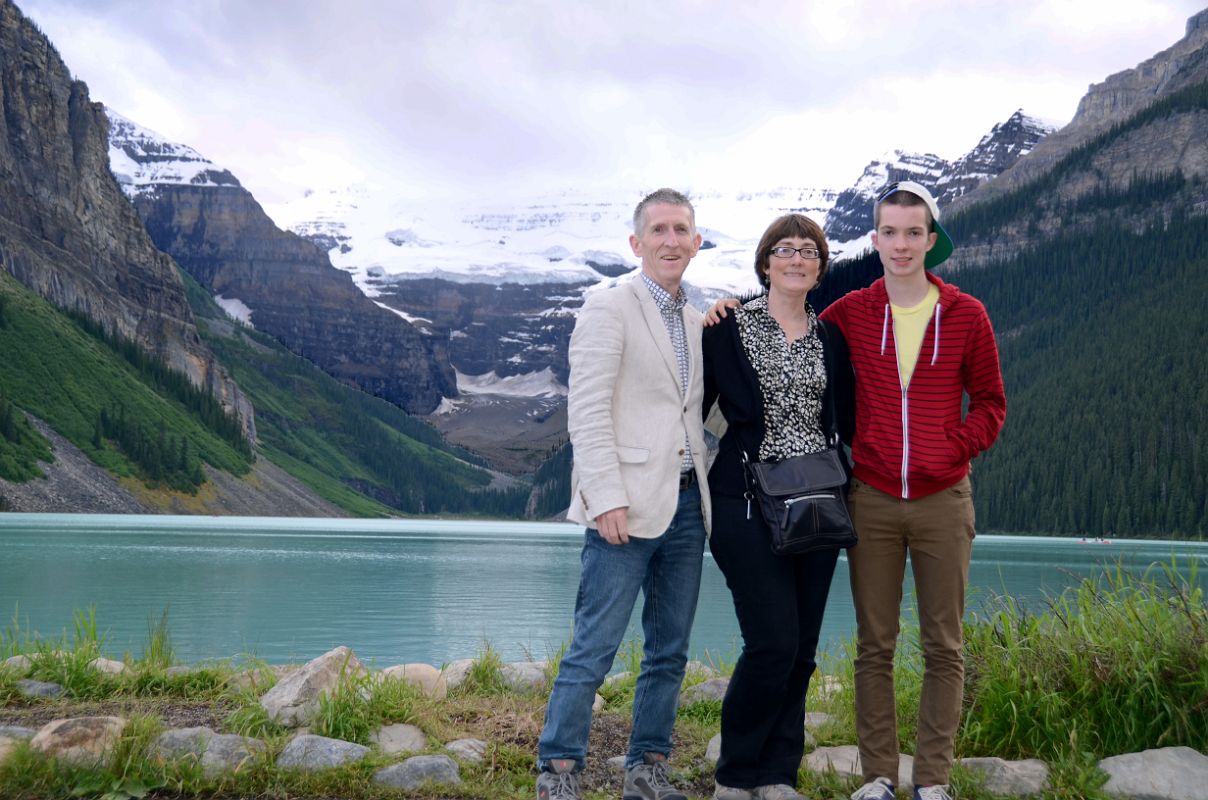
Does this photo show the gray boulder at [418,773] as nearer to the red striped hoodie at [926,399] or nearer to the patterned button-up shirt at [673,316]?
the patterned button-up shirt at [673,316]

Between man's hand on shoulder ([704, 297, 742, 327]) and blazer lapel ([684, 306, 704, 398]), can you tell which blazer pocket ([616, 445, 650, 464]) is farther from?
man's hand on shoulder ([704, 297, 742, 327])

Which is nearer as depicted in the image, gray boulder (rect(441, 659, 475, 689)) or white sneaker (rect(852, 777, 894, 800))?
white sneaker (rect(852, 777, 894, 800))

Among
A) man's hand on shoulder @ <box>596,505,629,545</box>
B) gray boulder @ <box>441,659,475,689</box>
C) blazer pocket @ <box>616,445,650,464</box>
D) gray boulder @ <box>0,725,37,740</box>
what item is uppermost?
blazer pocket @ <box>616,445,650,464</box>

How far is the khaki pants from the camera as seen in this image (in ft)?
16.2

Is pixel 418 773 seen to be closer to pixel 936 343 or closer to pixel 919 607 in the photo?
pixel 919 607

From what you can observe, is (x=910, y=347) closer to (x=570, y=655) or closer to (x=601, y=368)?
(x=601, y=368)

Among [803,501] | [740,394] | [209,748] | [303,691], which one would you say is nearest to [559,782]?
[803,501]

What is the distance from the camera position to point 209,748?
17.3 ft

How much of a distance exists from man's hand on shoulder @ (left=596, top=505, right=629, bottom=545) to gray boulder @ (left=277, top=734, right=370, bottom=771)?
5.86 ft

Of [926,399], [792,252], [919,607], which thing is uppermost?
[792,252]

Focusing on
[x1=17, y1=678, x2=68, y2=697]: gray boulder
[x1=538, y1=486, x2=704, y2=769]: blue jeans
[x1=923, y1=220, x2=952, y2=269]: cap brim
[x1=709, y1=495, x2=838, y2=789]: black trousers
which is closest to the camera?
[x1=709, y1=495, x2=838, y2=789]: black trousers

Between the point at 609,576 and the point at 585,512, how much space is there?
316mm

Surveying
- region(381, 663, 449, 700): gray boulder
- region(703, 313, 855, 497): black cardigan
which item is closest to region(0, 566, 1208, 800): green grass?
region(381, 663, 449, 700): gray boulder

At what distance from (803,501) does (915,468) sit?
0.59m
